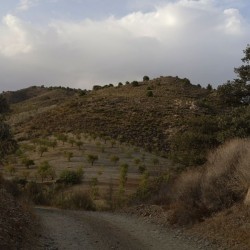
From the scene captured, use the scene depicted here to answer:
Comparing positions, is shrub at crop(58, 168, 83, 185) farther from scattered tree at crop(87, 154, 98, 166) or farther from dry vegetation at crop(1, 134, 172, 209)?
scattered tree at crop(87, 154, 98, 166)

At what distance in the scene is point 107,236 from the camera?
1572 cm

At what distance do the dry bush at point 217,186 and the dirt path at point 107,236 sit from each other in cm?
132

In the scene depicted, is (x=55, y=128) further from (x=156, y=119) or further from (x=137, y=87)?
(x=137, y=87)

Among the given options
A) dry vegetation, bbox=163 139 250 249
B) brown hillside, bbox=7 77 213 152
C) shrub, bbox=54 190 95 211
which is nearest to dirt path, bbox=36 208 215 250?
dry vegetation, bbox=163 139 250 249

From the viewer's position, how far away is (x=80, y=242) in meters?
14.4

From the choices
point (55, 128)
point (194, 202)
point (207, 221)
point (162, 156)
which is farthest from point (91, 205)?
point (55, 128)

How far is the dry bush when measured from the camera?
56.9ft

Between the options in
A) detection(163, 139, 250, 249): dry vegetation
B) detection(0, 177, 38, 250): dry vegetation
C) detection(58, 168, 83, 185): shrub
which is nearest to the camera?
detection(0, 177, 38, 250): dry vegetation

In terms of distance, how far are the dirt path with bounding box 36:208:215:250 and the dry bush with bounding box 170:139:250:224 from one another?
1.32m

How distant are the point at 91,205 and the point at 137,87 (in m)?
67.5

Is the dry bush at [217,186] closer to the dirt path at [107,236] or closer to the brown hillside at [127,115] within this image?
the dirt path at [107,236]

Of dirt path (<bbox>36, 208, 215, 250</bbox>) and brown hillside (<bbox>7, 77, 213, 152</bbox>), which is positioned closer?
dirt path (<bbox>36, 208, 215, 250</bbox>)

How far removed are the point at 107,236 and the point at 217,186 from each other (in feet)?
15.8

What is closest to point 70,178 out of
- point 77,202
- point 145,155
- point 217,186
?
point 77,202
